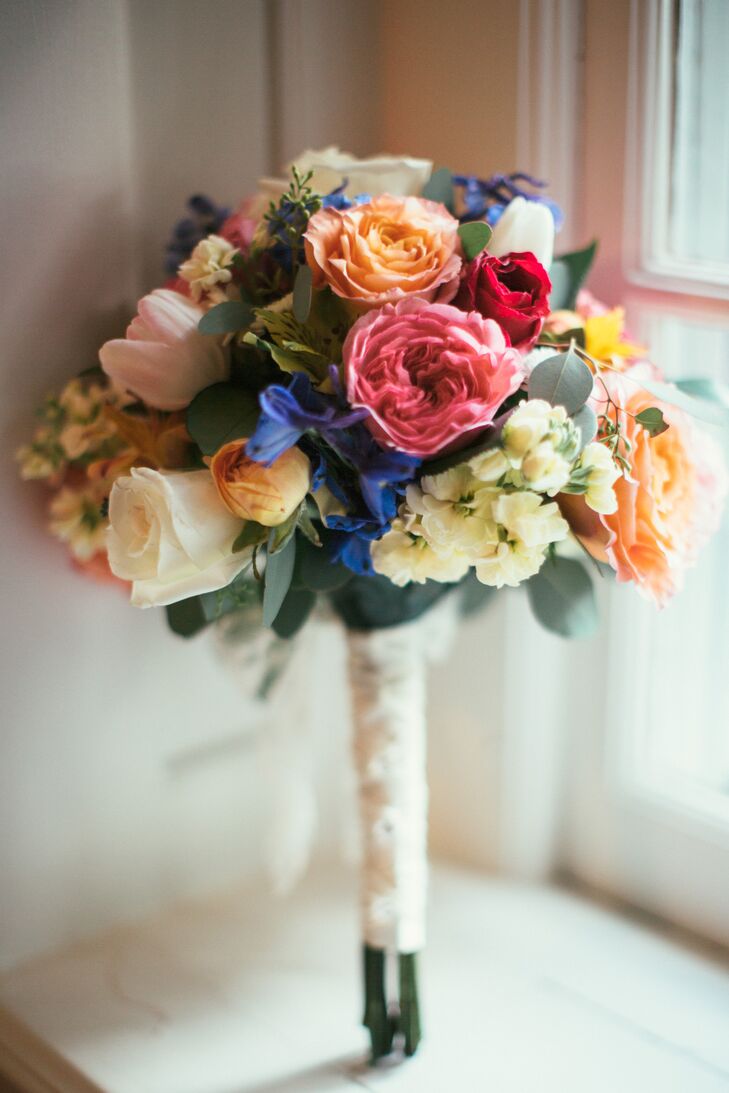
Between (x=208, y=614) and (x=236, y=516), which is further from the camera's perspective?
(x=208, y=614)

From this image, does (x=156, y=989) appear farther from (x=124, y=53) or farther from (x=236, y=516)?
(x=124, y=53)

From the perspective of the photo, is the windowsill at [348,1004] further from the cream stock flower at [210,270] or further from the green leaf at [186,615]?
the cream stock flower at [210,270]

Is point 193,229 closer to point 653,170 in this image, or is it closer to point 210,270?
point 210,270

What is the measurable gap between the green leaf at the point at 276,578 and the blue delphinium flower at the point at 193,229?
36 centimetres

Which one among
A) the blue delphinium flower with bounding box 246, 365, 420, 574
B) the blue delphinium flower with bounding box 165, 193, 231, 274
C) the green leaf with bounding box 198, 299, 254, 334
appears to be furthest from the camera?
the blue delphinium flower with bounding box 165, 193, 231, 274

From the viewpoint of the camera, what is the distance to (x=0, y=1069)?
109 cm

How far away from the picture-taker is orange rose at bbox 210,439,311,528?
760mm

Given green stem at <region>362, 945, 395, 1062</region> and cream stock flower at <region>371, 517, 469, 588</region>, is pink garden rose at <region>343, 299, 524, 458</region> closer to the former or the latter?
cream stock flower at <region>371, 517, 469, 588</region>

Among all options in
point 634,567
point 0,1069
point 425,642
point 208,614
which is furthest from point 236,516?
point 0,1069

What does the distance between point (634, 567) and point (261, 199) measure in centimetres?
46

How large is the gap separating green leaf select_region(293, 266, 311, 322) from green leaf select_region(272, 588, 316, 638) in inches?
9.6

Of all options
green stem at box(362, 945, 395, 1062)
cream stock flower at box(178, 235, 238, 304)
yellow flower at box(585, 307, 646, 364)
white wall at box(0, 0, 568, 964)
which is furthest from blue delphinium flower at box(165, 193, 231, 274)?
green stem at box(362, 945, 395, 1062)

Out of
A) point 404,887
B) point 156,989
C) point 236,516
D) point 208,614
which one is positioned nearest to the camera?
point 236,516

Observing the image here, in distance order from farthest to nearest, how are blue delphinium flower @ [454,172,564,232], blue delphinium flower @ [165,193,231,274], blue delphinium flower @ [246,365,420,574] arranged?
blue delphinium flower @ [165,193,231,274]
blue delphinium flower @ [454,172,564,232]
blue delphinium flower @ [246,365,420,574]
